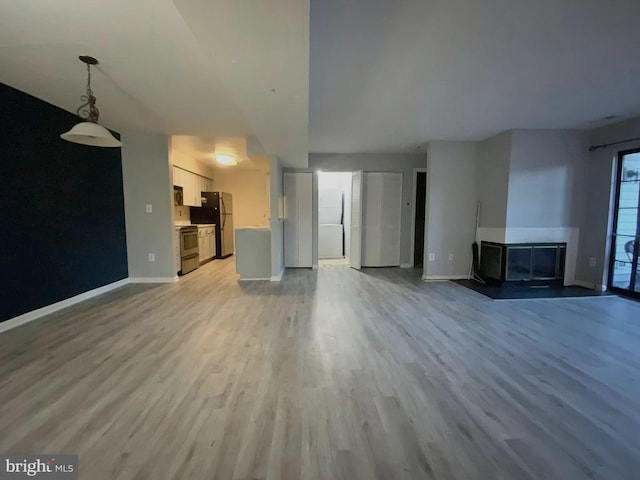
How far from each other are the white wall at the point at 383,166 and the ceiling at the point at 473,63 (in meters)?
1.84

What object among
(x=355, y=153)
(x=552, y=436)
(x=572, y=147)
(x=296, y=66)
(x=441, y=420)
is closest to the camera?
(x=552, y=436)

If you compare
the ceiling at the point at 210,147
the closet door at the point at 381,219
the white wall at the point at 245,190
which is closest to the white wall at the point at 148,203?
the ceiling at the point at 210,147

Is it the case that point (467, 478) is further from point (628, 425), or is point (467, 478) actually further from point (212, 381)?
point (212, 381)

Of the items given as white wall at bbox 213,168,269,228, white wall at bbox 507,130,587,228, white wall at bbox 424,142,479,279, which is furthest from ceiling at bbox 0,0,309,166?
white wall at bbox 213,168,269,228

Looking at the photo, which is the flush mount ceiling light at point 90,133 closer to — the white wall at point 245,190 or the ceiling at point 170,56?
the ceiling at point 170,56

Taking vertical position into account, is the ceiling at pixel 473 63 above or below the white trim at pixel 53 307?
above

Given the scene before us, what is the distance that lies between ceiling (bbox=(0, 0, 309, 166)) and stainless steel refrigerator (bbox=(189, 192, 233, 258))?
3.38 meters

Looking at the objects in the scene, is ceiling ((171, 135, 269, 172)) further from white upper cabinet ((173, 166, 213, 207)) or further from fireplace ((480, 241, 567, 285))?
fireplace ((480, 241, 567, 285))

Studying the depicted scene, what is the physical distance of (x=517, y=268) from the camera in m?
4.38

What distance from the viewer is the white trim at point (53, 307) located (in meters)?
2.77

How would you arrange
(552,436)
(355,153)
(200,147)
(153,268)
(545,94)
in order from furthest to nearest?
(355,153) < (200,147) < (153,268) < (545,94) < (552,436)

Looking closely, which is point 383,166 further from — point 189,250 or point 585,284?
point 189,250

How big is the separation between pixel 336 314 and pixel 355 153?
12.5 ft

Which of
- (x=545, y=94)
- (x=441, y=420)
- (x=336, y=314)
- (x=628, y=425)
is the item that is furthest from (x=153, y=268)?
(x=545, y=94)
